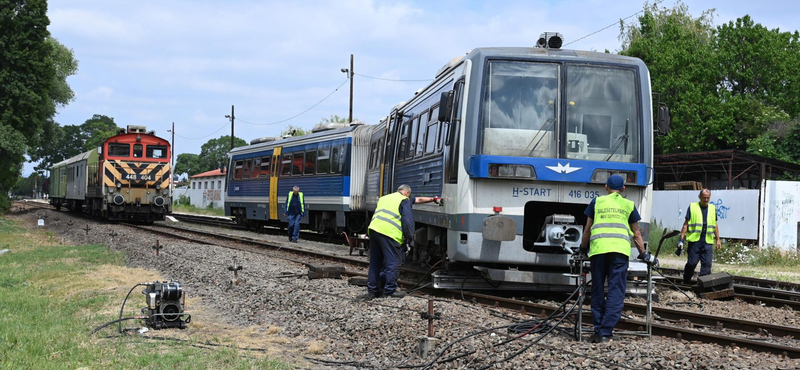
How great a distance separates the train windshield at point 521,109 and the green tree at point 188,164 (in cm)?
11518

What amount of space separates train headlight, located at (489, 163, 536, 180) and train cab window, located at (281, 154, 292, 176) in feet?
50.6

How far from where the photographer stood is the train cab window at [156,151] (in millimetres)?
29719

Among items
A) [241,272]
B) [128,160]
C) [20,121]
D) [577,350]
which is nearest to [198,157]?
[20,121]

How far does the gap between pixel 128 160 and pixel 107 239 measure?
786 cm

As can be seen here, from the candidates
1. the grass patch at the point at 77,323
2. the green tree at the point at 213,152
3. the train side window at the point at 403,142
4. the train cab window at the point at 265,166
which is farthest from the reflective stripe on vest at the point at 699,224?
the green tree at the point at 213,152

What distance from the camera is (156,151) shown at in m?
30.0

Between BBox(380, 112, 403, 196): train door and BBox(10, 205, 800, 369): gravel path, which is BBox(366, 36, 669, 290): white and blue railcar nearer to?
BBox(10, 205, 800, 369): gravel path

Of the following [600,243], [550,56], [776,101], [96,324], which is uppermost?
[776,101]

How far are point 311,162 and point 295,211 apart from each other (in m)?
2.06

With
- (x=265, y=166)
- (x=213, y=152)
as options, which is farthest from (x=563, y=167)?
(x=213, y=152)

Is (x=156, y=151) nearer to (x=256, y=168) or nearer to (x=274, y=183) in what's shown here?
(x=256, y=168)

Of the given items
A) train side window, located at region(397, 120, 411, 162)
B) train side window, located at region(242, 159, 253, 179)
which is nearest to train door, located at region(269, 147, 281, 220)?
train side window, located at region(242, 159, 253, 179)

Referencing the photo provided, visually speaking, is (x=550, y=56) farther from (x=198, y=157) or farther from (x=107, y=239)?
(x=198, y=157)

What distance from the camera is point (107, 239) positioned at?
71.8 ft
